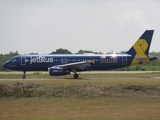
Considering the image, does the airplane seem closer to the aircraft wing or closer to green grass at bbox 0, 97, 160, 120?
the aircraft wing

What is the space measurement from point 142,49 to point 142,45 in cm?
58

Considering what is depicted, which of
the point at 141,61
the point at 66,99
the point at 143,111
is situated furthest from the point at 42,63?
the point at 143,111

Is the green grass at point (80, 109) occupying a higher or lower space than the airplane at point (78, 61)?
lower

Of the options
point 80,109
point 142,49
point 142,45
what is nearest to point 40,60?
point 142,49

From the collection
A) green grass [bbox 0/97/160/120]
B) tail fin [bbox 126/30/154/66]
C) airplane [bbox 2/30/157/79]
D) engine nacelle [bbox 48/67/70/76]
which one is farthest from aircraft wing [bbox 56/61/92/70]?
green grass [bbox 0/97/160/120]

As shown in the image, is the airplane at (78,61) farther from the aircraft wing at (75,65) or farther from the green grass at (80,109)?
the green grass at (80,109)

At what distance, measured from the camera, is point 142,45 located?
58.5 m

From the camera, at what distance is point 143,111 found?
27.6 meters

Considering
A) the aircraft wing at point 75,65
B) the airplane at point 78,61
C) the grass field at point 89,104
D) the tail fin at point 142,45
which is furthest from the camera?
the tail fin at point 142,45

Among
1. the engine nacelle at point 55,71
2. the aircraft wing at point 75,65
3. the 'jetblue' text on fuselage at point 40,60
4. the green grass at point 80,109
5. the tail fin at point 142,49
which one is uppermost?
the tail fin at point 142,49

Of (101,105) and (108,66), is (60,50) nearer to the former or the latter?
(108,66)

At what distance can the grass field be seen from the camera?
2611 cm

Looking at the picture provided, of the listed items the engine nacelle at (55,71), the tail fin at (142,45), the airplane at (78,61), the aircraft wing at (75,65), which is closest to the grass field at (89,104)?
the engine nacelle at (55,71)

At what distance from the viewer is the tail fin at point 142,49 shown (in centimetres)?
5791
